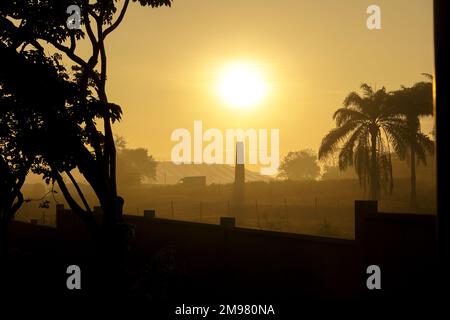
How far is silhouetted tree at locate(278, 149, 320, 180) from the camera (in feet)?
554

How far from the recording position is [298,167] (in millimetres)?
169750

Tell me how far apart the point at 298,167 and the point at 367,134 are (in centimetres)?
13178

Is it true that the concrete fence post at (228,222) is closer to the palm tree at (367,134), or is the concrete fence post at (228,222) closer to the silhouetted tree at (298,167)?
the palm tree at (367,134)

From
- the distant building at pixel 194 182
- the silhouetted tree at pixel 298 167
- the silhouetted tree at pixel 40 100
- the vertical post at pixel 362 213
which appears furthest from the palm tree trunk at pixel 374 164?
the silhouetted tree at pixel 298 167

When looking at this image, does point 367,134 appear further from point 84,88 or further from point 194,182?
point 194,182

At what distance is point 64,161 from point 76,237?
21376 millimetres

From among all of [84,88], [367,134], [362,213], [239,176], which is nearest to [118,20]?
[84,88]

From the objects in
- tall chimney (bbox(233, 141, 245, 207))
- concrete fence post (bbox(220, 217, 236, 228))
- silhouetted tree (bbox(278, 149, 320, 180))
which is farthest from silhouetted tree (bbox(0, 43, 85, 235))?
silhouetted tree (bbox(278, 149, 320, 180))

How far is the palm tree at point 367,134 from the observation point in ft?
124

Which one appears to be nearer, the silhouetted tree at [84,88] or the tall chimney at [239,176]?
the silhouetted tree at [84,88]

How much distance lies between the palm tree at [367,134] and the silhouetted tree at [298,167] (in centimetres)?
12718
